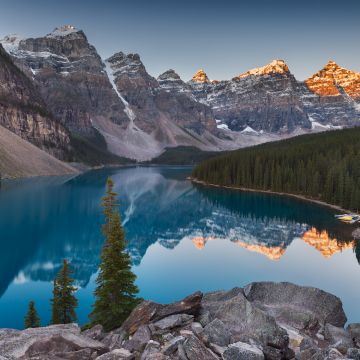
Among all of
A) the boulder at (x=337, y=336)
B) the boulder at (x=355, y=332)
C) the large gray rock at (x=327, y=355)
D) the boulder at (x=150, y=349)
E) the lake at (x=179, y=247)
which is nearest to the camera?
the large gray rock at (x=327, y=355)

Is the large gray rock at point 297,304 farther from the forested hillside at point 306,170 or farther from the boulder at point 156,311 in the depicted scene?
the forested hillside at point 306,170

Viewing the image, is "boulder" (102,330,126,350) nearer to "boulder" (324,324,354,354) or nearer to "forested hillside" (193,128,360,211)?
"boulder" (324,324,354,354)

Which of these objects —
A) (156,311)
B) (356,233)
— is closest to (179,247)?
(356,233)

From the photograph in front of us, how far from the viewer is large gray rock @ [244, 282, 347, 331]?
18.2 m

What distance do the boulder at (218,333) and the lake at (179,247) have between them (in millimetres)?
20873

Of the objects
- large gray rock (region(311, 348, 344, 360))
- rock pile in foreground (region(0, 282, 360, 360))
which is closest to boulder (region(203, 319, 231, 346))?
rock pile in foreground (region(0, 282, 360, 360))

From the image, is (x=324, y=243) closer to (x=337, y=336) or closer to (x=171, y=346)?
(x=337, y=336)

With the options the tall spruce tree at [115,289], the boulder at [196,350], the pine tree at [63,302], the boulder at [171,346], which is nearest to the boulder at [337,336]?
the boulder at [196,350]

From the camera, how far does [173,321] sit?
16.0 metres

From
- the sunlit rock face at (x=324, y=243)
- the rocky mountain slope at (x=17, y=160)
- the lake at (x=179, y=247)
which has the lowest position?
the lake at (x=179, y=247)

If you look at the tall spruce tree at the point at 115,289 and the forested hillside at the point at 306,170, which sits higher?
the forested hillside at the point at 306,170

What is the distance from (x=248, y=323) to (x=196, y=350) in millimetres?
3253

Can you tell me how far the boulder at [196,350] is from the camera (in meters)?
13.0

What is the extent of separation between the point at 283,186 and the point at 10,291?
10302cm
